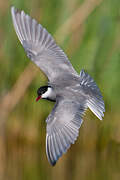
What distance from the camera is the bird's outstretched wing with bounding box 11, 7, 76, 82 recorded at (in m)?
6.22

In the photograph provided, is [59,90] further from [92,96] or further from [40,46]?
[40,46]

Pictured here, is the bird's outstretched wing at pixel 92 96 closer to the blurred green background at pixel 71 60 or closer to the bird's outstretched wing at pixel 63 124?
the bird's outstretched wing at pixel 63 124

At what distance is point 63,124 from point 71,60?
210cm

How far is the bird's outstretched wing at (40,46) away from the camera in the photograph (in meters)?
6.22

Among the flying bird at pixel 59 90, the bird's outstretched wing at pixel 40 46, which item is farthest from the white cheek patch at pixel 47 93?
the bird's outstretched wing at pixel 40 46

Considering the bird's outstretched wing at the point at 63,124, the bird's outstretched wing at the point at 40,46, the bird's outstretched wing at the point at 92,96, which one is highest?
the bird's outstretched wing at the point at 40,46

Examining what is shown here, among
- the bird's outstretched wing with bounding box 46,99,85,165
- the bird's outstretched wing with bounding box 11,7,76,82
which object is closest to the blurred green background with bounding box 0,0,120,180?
the bird's outstretched wing with bounding box 11,7,76,82

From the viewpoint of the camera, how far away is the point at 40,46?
6375 millimetres

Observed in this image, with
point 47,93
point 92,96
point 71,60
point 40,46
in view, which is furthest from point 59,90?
point 71,60

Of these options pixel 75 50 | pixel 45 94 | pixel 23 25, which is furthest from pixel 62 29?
pixel 45 94

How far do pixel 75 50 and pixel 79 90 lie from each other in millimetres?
1715

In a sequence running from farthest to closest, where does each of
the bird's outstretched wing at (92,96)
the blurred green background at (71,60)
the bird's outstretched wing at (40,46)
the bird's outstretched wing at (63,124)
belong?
the blurred green background at (71,60) → the bird's outstretched wing at (40,46) → the bird's outstretched wing at (92,96) → the bird's outstretched wing at (63,124)

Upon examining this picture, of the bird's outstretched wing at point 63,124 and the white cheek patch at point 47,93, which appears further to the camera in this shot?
the white cheek patch at point 47,93

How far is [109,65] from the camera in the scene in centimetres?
759
